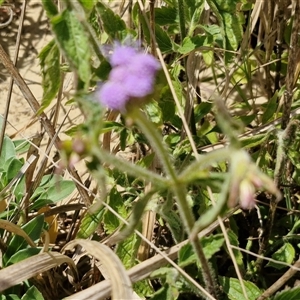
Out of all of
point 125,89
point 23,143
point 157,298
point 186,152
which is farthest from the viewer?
point 23,143

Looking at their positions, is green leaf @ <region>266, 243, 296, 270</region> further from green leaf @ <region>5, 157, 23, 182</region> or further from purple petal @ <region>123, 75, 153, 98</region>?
purple petal @ <region>123, 75, 153, 98</region>

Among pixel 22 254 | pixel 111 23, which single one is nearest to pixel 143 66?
pixel 111 23

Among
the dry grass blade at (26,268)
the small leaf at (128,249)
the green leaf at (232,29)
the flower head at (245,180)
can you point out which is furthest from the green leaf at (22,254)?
the flower head at (245,180)

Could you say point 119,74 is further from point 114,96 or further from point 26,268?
point 26,268

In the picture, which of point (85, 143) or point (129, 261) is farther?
point (129, 261)

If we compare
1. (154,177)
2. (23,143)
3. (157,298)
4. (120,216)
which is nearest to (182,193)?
(154,177)

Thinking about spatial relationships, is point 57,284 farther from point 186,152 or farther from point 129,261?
point 186,152

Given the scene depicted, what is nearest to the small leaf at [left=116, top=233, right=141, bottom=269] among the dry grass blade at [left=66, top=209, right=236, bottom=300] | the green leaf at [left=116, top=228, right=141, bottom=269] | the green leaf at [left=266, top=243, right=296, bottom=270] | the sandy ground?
the green leaf at [left=116, top=228, right=141, bottom=269]
